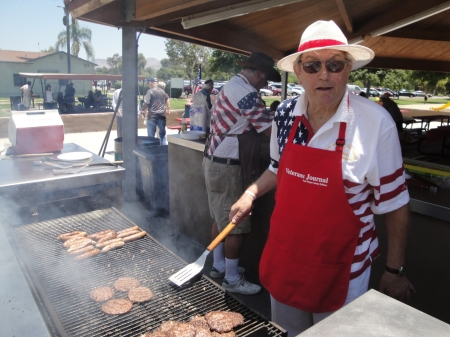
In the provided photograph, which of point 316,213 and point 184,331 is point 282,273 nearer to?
point 316,213

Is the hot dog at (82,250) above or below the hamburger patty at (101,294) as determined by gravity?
above

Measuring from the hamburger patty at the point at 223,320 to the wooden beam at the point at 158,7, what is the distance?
315cm

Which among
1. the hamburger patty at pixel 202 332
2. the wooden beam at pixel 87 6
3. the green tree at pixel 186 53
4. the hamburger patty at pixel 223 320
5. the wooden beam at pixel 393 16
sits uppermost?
the green tree at pixel 186 53

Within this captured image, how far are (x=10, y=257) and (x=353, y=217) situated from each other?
1.83 metres

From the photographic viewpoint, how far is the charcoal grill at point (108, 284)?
6.28 feet

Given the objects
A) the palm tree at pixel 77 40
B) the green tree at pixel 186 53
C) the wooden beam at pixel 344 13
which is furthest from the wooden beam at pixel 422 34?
the palm tree at pixel 77 40

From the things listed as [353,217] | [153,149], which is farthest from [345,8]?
[153,149]

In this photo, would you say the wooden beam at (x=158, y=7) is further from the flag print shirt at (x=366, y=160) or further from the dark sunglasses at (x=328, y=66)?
the flag print shirt at (x=366, y=160)

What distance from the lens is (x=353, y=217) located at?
67.9 inches

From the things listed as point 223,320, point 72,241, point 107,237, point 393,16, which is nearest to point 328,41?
point 223,320

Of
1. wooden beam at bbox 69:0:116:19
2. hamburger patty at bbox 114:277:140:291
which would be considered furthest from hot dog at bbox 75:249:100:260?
wooden beam at bbox 69:0:116:19

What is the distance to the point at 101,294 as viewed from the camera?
217 cm

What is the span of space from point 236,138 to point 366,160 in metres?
1.88

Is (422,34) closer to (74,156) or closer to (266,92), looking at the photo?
(74,156)
